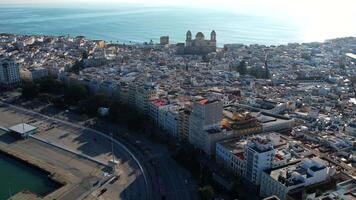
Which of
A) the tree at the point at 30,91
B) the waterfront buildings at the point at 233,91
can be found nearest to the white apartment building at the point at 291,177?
the waterfront buildings at the point at 233,91

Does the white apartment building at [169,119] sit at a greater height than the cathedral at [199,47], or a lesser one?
lesser

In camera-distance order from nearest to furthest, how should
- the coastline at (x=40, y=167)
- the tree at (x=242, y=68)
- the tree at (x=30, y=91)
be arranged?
the coastline at (x=40, y=167), the tree at (x=30, y=91), the tree at (x=242, y=68)

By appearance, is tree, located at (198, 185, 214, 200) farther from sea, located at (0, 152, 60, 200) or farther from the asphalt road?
sea, located at (0, 152, 60, 200)

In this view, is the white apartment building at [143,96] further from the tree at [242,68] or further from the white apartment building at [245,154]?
the tree at [242,68]

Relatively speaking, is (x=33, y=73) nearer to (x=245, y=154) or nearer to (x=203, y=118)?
(x=203, y=118)

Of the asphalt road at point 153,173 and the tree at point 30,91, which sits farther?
the tree at point 30,91

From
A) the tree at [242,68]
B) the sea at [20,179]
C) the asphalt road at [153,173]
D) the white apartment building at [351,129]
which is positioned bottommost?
the sea at [20,179]

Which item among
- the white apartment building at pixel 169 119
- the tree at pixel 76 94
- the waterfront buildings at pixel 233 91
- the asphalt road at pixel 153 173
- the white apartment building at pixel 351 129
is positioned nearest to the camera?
the asphalt road at pixel 153 173

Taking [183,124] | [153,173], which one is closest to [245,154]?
[153,173]
